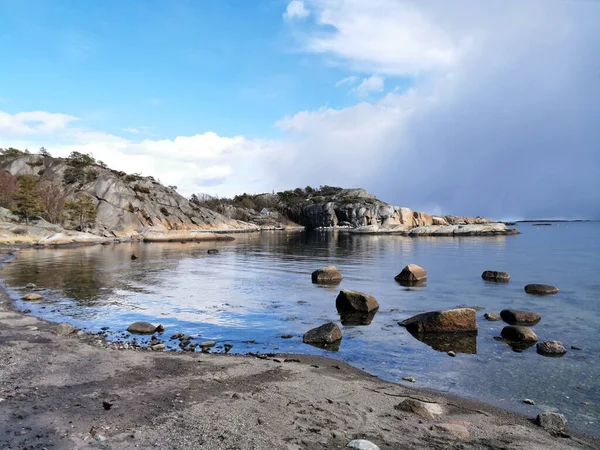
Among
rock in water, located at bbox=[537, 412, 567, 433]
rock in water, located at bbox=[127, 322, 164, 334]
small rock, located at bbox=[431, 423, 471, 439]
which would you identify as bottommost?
rock in water, located at bbox=[127, 322, 164, 334]

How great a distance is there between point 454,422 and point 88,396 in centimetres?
807

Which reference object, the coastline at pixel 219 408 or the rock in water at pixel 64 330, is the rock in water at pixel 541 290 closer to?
the coastline at pixel 219 408

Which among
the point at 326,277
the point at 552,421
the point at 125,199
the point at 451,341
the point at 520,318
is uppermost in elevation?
the point at 125,199

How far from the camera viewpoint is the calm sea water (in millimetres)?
11867

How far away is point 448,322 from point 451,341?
1.12 meters

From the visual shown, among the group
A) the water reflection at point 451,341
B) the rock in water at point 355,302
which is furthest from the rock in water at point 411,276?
the water reflection at point 451,341

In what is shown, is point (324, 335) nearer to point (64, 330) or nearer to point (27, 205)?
point (64, 330)

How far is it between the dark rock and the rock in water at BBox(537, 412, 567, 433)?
310 inches

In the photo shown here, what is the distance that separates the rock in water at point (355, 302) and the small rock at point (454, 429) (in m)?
12.3

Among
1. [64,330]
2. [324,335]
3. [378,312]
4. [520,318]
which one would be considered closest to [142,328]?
[64,330]

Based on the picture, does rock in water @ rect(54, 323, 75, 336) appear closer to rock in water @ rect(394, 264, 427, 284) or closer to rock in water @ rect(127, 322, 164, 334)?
rock in water @ rect(127, 322, 164, 334)

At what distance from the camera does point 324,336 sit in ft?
51.7

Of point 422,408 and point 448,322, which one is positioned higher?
point 448,322

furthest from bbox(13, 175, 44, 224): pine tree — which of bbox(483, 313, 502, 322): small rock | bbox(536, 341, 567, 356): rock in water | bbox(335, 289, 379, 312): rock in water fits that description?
bbox(536, 341, 567, 356): rock in water
